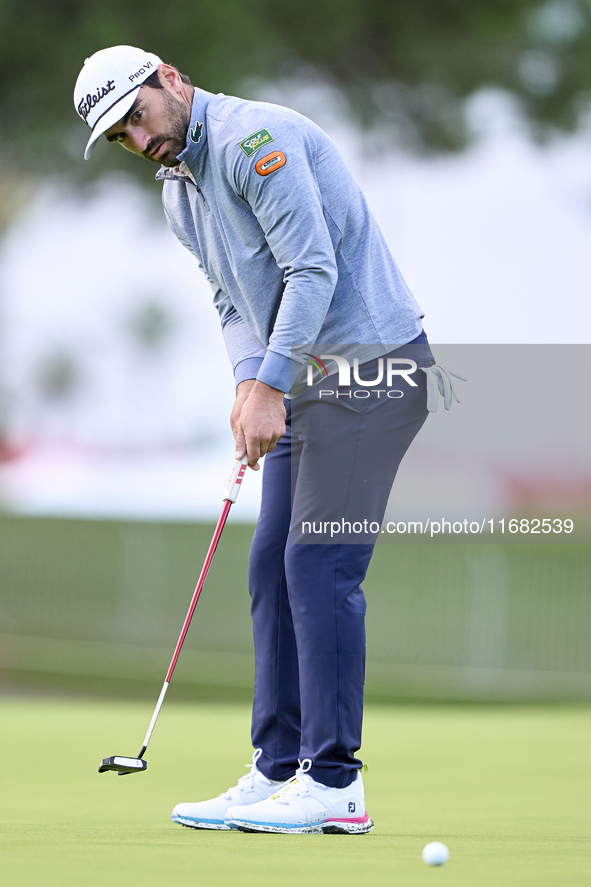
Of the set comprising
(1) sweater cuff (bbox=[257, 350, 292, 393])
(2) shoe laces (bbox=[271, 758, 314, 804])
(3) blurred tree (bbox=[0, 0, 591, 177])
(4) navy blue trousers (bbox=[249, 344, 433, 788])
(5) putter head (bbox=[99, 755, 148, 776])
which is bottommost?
(2) shoe laces (bbox=[271, 758, 314, 804])

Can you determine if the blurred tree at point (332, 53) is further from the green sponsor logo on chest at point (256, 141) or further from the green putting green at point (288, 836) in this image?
the green sponsor logo on chest at point (256, 141)

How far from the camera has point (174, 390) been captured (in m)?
10.8

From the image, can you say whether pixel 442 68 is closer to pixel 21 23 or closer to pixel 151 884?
pixel 21 23

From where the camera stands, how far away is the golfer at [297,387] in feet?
7.21

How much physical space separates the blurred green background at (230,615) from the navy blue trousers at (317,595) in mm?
4762

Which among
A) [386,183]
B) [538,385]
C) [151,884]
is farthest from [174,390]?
[151,884]

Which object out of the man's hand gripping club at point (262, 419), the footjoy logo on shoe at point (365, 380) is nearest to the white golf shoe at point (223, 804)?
the man's hand gripping club at point (262, 419)

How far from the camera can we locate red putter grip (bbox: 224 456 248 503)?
7.81ft

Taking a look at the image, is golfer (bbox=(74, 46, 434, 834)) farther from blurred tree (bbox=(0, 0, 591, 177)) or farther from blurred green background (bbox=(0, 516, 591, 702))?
blurred tree (bbox=(0, 0, 591, 177))

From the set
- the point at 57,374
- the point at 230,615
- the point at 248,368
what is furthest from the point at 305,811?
the point at 57,374

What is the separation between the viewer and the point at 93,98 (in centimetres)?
225

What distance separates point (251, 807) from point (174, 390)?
345 inches

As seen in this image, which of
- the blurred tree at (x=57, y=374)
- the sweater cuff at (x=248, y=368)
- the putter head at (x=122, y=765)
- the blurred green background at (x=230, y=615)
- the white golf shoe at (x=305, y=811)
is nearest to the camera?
the white golf shoe at (x=305, y=811)

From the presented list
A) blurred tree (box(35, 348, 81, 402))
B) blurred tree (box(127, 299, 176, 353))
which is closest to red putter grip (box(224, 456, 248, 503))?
blurred tree (box(35, 348, 81, 402))
